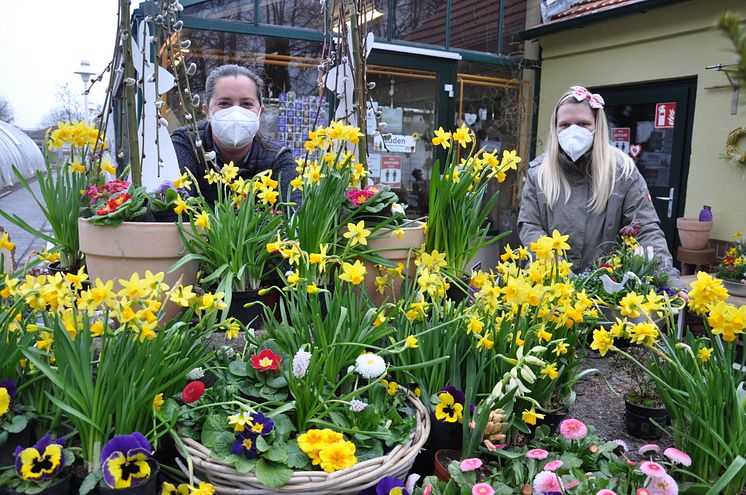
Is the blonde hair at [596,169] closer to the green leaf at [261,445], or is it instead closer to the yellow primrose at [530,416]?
the yellow primrose at [530,416]

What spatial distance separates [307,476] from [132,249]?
706mm

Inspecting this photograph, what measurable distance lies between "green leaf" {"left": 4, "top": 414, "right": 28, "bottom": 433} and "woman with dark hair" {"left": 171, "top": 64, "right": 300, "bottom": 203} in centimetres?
103

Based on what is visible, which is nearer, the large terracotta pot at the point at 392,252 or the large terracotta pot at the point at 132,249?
the large terracotta pot at the point at 132,249

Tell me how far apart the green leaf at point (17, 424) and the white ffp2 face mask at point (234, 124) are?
122 cm

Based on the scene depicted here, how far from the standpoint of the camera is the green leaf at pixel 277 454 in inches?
34.3

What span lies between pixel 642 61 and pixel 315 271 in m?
5.79

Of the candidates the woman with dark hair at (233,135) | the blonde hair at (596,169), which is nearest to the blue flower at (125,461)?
the woman with dark hair at (233,135)

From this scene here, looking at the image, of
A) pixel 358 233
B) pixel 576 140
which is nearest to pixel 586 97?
pixel 576 140

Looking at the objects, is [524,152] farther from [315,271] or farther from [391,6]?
[315,271]

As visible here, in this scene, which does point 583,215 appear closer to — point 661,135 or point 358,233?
point 358,233

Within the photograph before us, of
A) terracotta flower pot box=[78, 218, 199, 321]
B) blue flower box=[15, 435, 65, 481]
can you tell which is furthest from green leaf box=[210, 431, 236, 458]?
terracotta flower pot box=[78, 218, 199, 321]

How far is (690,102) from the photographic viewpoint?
18.1 ft

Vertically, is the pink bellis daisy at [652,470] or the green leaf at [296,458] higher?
the pink bellis daisy at [652,470]

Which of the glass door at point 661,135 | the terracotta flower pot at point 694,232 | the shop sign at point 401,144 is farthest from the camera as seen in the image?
the shop sign at point 401,144
